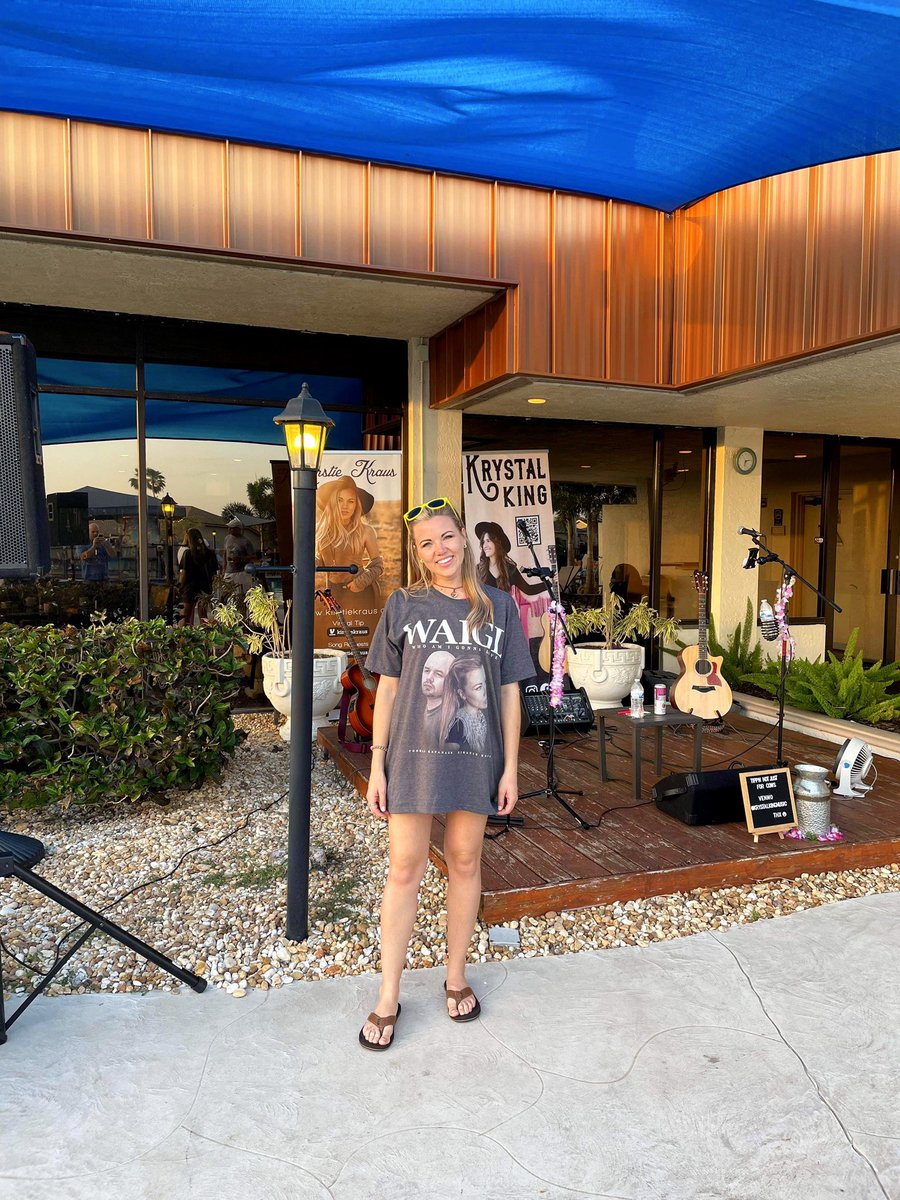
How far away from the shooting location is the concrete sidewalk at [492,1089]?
72.6 inches

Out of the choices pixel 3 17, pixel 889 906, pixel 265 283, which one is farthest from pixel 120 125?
pixel 889 906

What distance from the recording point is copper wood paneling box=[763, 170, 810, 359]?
14.6ft

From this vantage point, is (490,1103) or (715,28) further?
(715,28)

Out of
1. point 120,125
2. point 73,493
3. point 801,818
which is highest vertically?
point 120,125

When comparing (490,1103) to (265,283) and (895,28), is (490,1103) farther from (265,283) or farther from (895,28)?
(265,283)

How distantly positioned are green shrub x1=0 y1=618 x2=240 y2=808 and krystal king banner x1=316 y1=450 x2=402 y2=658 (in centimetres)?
224

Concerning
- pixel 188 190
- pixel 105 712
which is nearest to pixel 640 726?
pixel 105 712

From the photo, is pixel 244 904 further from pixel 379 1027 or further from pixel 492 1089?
pixel 492 1089

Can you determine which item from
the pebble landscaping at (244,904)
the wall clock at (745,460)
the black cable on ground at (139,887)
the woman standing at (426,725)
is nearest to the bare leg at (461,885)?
the woman standing at (426,725)

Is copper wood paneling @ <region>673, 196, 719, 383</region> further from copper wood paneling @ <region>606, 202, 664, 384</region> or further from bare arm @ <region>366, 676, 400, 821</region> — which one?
bare arm @ <region>366, 676, 400, 821</region>

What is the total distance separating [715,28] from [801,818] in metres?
3.09

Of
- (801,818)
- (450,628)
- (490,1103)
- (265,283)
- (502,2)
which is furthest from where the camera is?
(265,283)

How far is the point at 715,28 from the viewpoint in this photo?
8.77ft

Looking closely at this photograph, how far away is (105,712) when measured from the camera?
402cm
